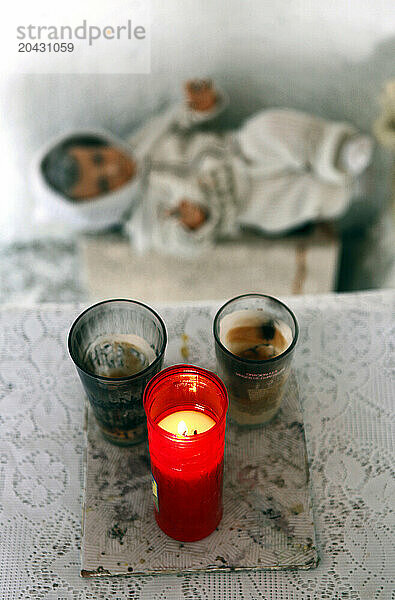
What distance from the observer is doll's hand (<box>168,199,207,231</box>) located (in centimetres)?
118

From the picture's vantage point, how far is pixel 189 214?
3.90 ft

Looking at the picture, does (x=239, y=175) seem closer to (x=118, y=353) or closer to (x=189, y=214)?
(x=189, y=214)

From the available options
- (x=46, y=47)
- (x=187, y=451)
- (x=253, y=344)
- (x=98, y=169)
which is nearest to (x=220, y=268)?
(x=98, y=169)

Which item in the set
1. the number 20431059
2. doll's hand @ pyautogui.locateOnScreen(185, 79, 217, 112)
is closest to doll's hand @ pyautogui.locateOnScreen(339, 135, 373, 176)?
doll's hand @ pyautogui.locateOnScreen(185, 79, 217, 112)

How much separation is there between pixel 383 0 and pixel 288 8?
0.16 m

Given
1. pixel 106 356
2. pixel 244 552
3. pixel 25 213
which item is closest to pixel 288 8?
pixel 25 213

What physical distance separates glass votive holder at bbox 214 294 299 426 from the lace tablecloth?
6 cm

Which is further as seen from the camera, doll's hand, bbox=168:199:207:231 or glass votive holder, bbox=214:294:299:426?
doll's hand, bbox=168:199:207:231

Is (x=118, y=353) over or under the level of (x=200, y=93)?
under

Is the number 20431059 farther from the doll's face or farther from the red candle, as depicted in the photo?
the red candle

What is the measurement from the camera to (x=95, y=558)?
0.41 metres

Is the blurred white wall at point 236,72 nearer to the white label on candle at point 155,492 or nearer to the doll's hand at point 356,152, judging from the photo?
the doll's hand at point 356,152

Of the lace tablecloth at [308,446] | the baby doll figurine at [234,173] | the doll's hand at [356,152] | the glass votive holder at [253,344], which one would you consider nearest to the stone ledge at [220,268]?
the baby doll figurine at [234,173]

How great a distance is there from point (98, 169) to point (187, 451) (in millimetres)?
912
